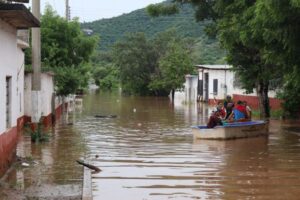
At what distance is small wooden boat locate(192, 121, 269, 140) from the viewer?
2209cm

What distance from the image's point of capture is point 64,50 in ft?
116

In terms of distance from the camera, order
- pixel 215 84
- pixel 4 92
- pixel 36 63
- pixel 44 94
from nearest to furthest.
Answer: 1. pixel 4 92
2. pixel 36 63
3. pixel 44 94
4. pixel 215 84

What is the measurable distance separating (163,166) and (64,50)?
21.1 m

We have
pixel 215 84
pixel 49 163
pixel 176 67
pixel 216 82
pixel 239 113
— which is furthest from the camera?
pixel 176 67

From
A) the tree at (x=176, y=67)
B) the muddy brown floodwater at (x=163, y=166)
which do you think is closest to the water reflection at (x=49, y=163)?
the muddy brown floodwater at (x=163, y=166)

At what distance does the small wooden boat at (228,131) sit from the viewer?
22.1 metres

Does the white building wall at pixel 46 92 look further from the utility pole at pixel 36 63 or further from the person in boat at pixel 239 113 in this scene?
the person in boat at pixel 239 113

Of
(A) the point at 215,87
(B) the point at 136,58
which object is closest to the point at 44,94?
(A) the point at 215,87

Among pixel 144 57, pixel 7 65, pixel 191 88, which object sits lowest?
pixel 191 88

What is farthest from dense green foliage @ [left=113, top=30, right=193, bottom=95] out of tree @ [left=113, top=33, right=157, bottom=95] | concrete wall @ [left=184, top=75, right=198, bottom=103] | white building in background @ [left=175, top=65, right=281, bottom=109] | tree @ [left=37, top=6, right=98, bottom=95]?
tree @ [left=37, top=6, right=98, bottom=95]

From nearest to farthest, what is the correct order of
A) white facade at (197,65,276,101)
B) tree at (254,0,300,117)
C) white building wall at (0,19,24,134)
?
white building wall at (0,19,24,134) → tree at (254,0,300,117) → white facade at (197,65,276,101)

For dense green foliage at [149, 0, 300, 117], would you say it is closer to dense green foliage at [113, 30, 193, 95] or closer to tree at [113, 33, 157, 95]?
dense green foliage at [113, 30, 193, 95]

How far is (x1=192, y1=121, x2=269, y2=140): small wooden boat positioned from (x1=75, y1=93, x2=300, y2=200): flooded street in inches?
16.1

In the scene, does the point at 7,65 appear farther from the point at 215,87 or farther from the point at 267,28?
the point at 215,87
